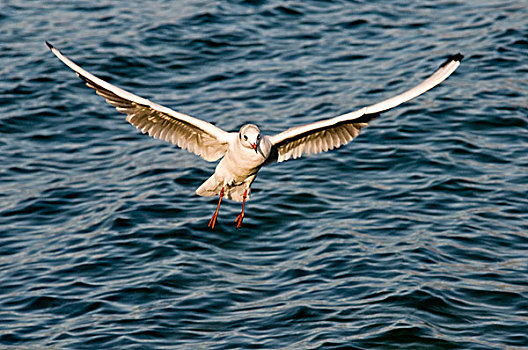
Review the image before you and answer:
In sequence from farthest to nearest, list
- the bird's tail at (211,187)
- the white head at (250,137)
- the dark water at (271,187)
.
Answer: the dark water at (271,187)
the bird's tail at (211,187)
the white head at (250,137)

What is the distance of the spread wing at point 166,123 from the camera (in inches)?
459

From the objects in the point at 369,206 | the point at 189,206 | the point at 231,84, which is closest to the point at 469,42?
the point at 231,84

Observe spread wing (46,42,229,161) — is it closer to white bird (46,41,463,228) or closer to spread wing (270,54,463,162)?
white bird (46,41,463,228)

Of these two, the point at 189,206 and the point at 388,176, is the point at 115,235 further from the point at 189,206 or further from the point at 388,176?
the point at 388,176

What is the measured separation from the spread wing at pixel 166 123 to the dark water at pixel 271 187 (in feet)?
8.83

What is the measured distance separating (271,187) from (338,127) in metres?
4.42

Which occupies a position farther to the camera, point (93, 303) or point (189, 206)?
point (189, 206)

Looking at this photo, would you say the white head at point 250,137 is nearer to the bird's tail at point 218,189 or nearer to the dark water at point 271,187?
the bird's tail at point 218,189

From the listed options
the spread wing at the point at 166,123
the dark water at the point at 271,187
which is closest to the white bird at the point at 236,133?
the spread wing at the point at 166,123

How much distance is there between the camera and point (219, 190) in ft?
42.0

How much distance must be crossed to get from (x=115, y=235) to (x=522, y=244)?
677 cm

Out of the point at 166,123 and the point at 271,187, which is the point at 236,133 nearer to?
the point at 166,123

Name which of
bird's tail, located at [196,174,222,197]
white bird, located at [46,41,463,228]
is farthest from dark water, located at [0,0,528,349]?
white bird, located at [46,41,463,228]

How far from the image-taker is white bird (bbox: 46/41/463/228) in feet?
37.8
